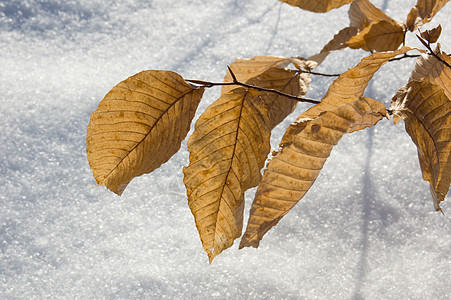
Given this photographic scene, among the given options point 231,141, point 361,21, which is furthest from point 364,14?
point 231,141

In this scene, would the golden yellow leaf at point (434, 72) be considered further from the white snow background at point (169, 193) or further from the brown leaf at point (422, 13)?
the white snow background at point (169, 193)

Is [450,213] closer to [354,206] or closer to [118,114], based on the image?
[354,206]

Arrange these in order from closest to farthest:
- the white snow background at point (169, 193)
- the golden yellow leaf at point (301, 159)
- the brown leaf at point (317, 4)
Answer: the golden yellow leaf at point (301, 159) → the brown leaf at point (317, 4) → the white snow background at point (169, 193)

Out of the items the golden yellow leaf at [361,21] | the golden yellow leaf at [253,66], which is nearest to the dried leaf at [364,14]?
the golden yellow leaf at [361,21]

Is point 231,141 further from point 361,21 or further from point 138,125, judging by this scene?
point 361,21

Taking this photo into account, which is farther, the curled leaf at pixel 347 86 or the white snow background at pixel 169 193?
the white snow background at pixel 169 193

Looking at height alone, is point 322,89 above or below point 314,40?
below

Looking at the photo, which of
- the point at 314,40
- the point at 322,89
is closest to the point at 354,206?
the point at 322,89

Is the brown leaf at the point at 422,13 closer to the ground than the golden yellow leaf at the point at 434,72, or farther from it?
farther from it
